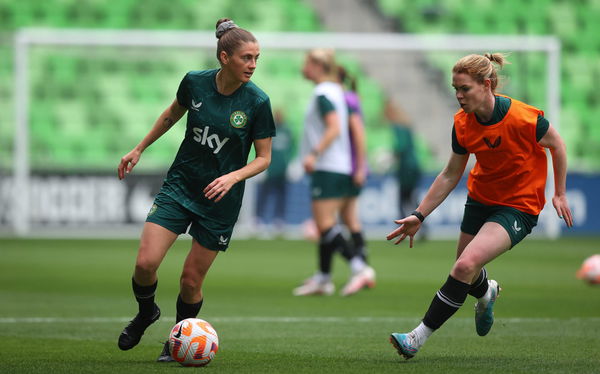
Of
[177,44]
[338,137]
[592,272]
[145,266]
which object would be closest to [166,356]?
[145,266]

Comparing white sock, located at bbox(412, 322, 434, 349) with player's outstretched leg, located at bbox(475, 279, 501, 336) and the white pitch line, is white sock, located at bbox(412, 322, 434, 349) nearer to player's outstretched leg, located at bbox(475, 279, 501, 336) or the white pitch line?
player's outstretched leg, located at bbox(475, 279, 501, 336)

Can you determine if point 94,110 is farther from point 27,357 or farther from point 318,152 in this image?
point 27,357

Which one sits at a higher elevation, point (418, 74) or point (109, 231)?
point (418, 74)

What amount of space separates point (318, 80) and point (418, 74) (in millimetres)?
12269

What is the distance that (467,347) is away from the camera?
23.8ft

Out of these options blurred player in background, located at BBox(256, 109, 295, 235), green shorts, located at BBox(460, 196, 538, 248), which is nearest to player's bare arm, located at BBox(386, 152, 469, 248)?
green shorts, located at BBox(460, 196, 538, 248)

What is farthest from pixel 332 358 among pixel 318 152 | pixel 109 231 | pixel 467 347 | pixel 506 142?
pixel 109 231

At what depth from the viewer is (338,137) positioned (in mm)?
11023

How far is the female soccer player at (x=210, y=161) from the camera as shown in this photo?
21.4 feet

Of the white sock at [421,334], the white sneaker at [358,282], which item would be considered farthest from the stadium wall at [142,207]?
the white sock at [421,334]

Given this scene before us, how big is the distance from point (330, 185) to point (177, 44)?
10.6m

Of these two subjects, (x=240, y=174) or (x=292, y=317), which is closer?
(x=240, y=174)

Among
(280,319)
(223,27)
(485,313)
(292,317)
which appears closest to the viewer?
(223,27)

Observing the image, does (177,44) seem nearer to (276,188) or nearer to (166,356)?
(276,188)
